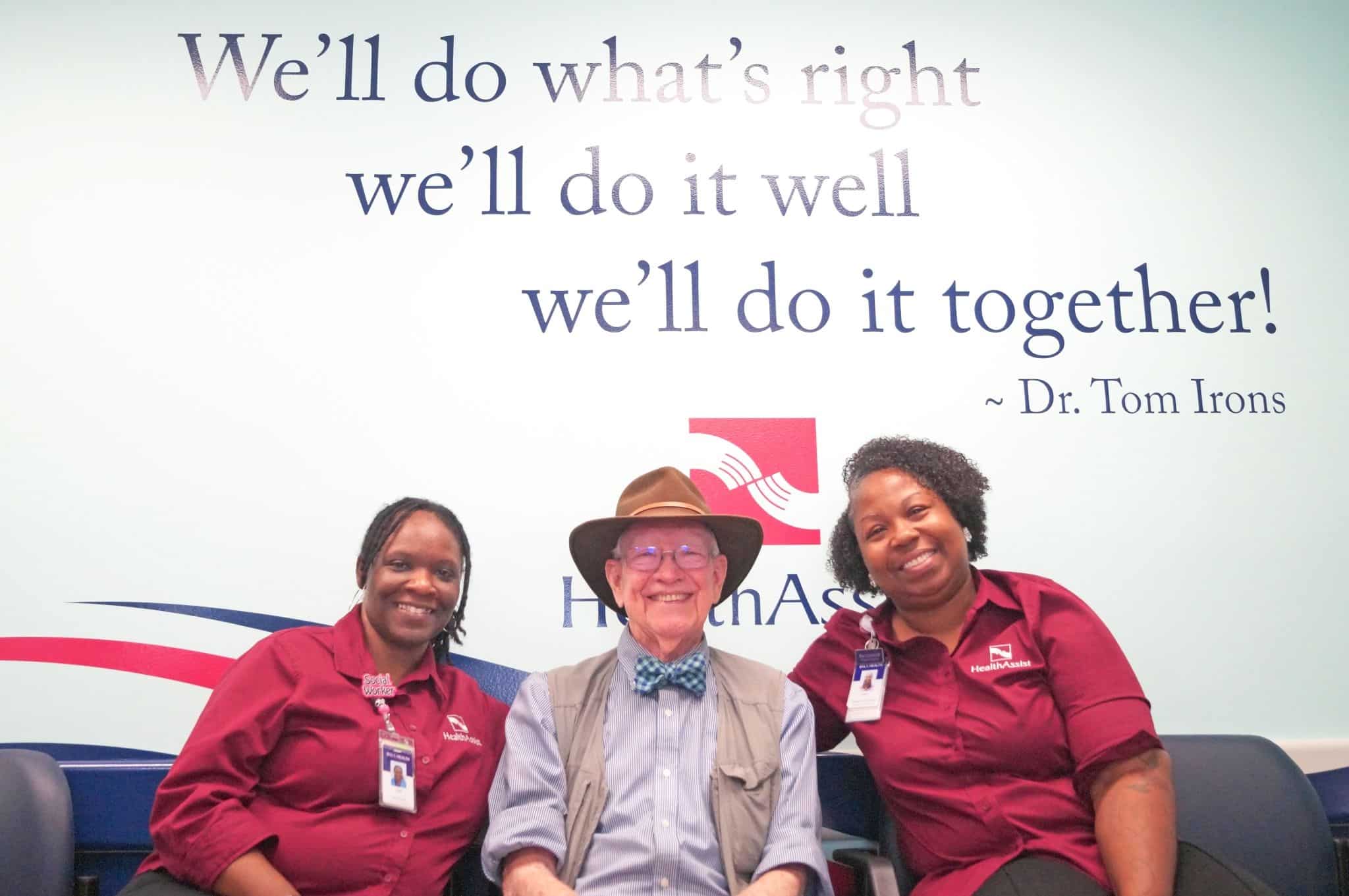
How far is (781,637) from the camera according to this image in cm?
309

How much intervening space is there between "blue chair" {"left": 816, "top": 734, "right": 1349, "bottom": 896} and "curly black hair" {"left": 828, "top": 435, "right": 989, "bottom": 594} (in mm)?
526

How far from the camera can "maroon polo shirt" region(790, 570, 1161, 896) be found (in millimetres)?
2258

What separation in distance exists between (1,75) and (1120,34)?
146 inches

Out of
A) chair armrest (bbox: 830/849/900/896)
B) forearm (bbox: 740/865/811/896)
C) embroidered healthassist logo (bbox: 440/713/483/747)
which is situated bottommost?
chair armrest (bbox: 830/849/900/896)

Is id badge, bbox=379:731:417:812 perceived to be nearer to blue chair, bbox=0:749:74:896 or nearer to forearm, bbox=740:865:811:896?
forearm, bbox=740:865:811:896

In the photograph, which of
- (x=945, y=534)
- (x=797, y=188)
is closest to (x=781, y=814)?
(x=945, y=534)

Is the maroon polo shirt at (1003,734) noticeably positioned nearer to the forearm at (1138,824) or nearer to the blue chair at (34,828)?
the forearm at (1138,824)

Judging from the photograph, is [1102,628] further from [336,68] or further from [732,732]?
[336,68]

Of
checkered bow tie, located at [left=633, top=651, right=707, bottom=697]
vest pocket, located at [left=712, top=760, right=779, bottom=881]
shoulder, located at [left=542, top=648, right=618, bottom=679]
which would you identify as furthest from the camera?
shoulder, located at [left=542, top=648, right=618, bottom=679]

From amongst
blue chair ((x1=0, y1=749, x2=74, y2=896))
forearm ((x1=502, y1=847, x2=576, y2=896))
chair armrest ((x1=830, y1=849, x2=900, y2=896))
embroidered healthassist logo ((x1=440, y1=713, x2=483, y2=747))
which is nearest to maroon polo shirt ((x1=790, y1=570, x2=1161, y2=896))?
chair armrest ((x1=830, y1=849, x2=900, y2=896))

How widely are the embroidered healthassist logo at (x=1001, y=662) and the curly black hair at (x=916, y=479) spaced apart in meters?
0.37

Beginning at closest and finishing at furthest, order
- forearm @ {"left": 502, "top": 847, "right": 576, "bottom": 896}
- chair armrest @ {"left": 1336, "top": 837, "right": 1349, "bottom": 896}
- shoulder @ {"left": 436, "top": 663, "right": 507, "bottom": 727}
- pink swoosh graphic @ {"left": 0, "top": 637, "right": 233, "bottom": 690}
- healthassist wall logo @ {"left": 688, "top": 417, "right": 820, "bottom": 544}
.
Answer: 1. forearm @ {"left": 502, "top": 847, "right": 576, "bottom": 896}
2. shoulder @ {"left": 436, "top": 663, "right": 507, "bottom": 727}
3. chair armrest @ {"left": 1336, "top": 837, "right": 1349, "bottom": 896}
4. pink swoosh graphic @ {"left": 0, "top": 637, "right": 233, "bottom": 690}
5. healthassist wall logo @ {"left": 688, "top": 417, "right": 820, "bottom": 544}

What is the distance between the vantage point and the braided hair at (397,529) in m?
2.62

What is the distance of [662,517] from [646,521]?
0.06 meters
